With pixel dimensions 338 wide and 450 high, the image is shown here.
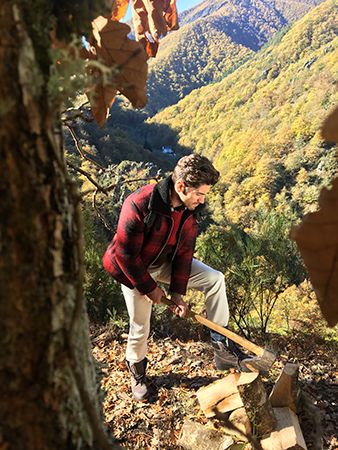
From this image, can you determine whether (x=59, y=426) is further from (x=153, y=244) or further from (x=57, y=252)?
(x=153, y=244)

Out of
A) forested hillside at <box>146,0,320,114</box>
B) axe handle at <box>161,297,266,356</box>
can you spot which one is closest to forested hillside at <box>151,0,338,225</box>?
forested hillside at <box>146,0,320,114</box>

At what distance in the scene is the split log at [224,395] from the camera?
2.19 meters

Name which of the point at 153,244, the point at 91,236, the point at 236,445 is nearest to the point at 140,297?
the point at 153,244

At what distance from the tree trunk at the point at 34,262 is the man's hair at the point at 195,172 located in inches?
68.5

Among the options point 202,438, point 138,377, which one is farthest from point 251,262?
point 202,438

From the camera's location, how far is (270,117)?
52.4 meters

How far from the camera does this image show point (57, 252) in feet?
1.43

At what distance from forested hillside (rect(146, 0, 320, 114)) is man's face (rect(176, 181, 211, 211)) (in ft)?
202

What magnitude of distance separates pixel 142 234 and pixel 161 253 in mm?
281

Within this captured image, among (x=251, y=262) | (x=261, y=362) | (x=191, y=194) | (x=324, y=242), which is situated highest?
(x=191, y=194)

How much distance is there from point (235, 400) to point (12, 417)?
1992 millimetres

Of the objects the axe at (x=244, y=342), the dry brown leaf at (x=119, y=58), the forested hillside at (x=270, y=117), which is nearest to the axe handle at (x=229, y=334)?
the axe at (x=244, y=342)

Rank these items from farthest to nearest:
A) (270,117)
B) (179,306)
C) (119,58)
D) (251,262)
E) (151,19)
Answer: (270,117)
(251,262)
(179,306)
(151,19)
(119,58)

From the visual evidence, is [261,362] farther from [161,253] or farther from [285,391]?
[161,253]
